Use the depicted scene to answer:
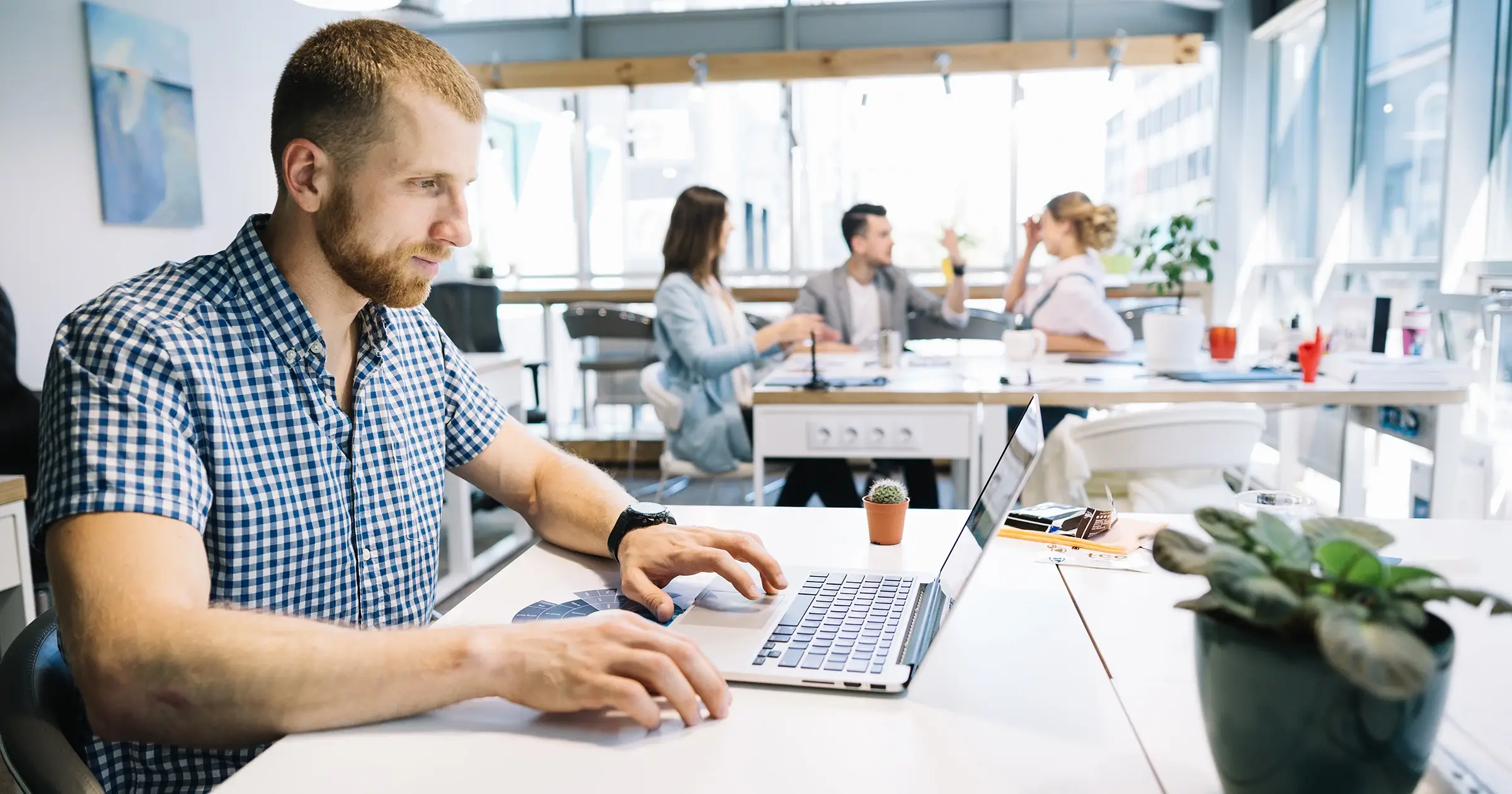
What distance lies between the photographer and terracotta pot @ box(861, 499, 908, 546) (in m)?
1.28

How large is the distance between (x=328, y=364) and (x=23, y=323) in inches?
125

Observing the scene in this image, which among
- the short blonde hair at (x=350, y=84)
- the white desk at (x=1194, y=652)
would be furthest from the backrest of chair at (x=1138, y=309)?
the short blonde hair at (x=350, y=84)

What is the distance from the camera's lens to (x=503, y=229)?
7492 millimetres

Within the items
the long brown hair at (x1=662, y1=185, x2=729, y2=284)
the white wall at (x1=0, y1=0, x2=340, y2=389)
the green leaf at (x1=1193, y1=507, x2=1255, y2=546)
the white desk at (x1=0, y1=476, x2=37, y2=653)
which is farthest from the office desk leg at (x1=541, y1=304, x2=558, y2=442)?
the green leaf at (x1=1193, y1=507, x2=1255, y2=546)

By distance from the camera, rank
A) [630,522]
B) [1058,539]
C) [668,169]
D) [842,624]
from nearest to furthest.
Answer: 1. [842,624]
2. [630,522]
3. [1058,539]
4. [668,169]

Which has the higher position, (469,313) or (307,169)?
(307,169)

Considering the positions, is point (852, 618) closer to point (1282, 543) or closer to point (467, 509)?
point (1282, 543)

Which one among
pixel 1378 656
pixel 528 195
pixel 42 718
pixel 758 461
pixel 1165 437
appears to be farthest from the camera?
pixel 528 195

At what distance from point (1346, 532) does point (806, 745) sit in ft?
1.28

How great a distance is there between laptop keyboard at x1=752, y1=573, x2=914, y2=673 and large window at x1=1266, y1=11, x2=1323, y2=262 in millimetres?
5187

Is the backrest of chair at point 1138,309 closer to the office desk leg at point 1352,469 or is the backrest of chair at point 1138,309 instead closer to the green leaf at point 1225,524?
the office desk leg at point 1352,469

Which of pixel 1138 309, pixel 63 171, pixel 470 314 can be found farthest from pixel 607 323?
pixel 1138 309

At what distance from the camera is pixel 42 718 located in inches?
33.6

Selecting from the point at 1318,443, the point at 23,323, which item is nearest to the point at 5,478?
the point at 23,323
